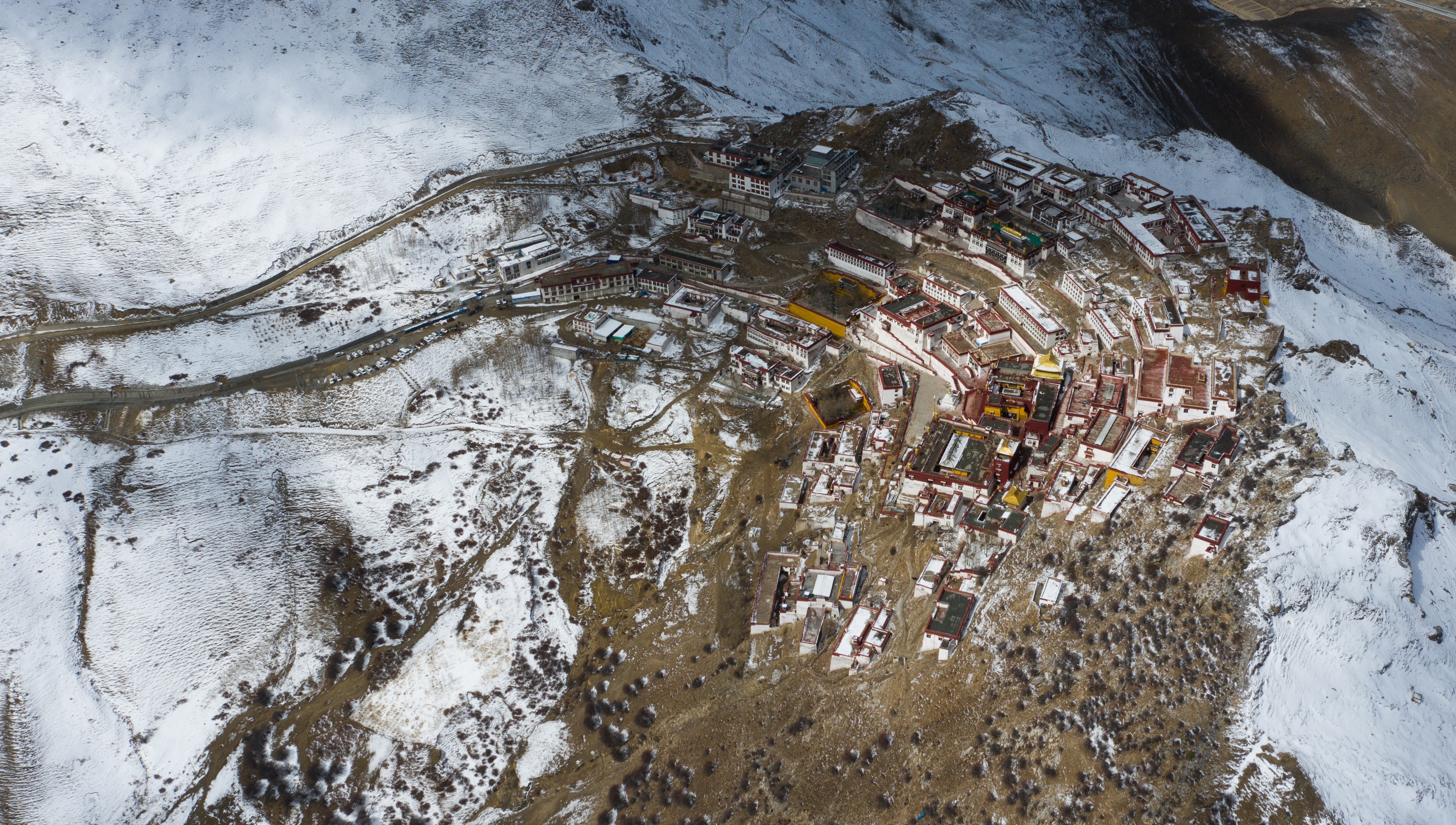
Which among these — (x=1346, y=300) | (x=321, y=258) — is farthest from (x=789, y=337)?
(x=321, y=258)

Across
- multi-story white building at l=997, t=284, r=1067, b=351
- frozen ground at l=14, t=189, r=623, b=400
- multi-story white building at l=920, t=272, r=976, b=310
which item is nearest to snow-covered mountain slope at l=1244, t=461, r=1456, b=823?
multi-story white building at l=997, t=284, r=1067, b=351

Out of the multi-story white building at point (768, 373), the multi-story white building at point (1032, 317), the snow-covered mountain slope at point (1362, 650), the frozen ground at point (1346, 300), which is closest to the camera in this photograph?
the snow-covered mountain slope at point (1362, 650)

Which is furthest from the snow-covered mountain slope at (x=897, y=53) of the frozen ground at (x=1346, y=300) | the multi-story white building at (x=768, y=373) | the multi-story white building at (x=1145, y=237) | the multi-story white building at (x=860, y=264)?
the multi-story white building at (x=768, y=373)

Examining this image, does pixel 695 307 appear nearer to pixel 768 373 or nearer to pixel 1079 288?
pixel 768 373

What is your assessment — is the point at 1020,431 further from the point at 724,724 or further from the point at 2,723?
the point at 2,723

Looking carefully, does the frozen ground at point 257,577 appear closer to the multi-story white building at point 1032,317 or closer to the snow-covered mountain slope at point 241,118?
the snow-covered mountain slope at point 241,118

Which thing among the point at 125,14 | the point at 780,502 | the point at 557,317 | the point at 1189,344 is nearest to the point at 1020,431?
the point at 1189,344

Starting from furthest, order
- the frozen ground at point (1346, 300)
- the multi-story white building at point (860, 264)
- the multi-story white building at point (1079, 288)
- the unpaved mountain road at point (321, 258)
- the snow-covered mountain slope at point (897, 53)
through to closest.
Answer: the snow-covered mountain slope at point (897, 53)
the multi-story white building at point (860, 264)
the unpaved mountain road at point (321, 258)
the multi-story white building at point (1079, 288)
the frozen ground at point (1346, 300)
